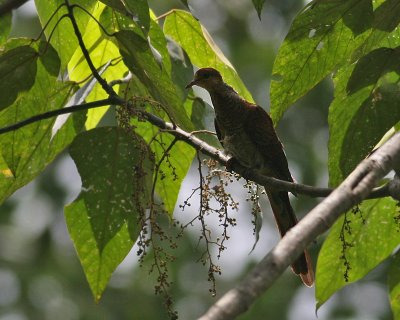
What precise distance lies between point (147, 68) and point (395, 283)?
0.91 meters

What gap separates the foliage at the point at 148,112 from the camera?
2.22m

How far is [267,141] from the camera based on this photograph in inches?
135

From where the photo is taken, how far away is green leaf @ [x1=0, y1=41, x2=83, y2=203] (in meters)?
2.40

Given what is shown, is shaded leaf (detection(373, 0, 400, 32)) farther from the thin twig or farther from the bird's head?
the bird's head

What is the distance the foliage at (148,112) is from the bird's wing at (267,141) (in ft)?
2.49

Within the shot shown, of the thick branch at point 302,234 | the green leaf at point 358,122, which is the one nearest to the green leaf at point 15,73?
the green leaf at point 358,122

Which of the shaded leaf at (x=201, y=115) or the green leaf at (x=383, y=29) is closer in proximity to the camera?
the green leaf at (x=383, y=29)

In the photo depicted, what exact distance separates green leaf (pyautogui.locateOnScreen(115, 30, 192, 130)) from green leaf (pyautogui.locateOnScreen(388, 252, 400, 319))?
76 cm

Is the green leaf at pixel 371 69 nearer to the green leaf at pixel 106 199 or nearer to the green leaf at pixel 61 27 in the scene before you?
the green leaf at pixel 106 199

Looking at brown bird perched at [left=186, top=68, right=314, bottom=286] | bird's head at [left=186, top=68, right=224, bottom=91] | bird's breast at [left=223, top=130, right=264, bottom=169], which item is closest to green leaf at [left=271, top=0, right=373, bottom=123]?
brown bird perched at [left=186, top=68, right=314, bottom=286]

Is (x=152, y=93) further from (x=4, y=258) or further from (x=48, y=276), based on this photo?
(x=4, y=258)

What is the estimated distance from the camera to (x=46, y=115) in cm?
226

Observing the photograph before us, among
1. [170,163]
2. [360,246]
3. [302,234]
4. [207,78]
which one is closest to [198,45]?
[170,163]

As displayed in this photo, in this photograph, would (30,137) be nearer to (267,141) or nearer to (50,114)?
(50,114)
